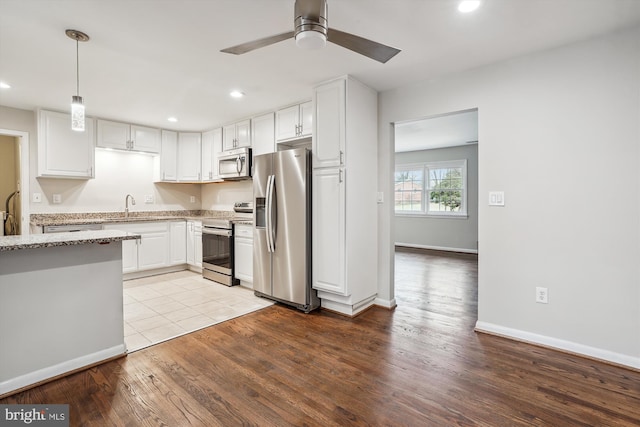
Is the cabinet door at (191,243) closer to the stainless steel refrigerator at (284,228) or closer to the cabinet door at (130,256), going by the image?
the cabinet door at (130,256)

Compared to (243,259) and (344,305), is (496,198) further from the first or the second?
(243,259)

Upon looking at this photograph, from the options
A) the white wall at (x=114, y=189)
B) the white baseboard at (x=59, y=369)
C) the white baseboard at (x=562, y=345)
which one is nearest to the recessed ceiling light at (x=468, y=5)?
the white baseboard at (x=562, y=345)

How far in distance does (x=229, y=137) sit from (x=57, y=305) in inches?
127

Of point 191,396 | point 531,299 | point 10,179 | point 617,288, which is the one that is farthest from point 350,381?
point 10,179

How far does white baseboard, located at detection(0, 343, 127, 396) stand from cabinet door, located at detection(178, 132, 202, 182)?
11.3 feet

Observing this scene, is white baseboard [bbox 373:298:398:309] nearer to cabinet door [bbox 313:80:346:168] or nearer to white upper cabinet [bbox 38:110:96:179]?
cabinet door [bbox 313:80:346:168]

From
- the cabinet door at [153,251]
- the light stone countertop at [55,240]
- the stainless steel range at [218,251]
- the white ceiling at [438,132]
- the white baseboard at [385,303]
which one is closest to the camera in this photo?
the light stone countertop at [55,240]

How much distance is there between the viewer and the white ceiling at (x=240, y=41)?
1.93 metres

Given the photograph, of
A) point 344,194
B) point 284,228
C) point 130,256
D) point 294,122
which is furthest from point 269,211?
point 130,256

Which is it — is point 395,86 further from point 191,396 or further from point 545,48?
point 191,396

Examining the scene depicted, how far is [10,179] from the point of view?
5.36 metres

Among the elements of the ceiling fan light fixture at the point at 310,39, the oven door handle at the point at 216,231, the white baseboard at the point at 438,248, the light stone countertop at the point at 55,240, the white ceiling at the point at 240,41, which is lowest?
the white baseboard at the point at 438,248

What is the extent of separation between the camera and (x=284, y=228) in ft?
11.2

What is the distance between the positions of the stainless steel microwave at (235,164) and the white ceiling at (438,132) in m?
2.24
